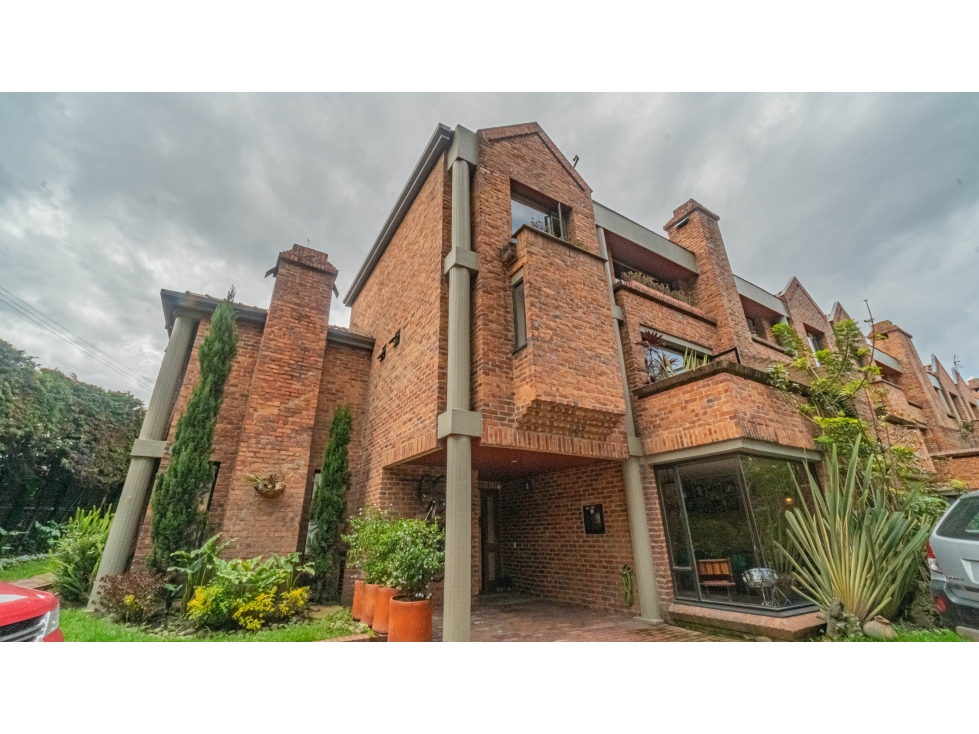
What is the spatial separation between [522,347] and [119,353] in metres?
9.60

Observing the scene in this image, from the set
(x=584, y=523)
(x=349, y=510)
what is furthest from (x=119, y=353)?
(x=584, y=523)

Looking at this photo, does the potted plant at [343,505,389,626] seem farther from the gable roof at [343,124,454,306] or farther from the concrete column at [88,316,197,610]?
the gable roof at [343,124,454,306]

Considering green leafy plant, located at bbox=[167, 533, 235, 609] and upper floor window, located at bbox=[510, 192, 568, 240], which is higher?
upper floor window, located at bbox=[510, 192, 568, 240]

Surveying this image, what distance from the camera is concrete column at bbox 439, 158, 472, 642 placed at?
4793 millimetres

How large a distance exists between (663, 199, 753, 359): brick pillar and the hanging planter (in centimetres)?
980

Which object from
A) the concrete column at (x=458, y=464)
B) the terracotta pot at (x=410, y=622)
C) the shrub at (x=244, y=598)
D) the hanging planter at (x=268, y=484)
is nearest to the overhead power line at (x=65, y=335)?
the hanging planter at (x=268, y=484)

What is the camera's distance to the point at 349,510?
25.2ft

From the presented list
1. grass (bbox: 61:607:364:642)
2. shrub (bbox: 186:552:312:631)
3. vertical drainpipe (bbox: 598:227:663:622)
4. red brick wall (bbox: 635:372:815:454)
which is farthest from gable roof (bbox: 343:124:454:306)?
grass (bbox: 61:607:364:642)

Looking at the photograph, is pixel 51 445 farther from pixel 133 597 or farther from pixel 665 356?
pixel 665 356

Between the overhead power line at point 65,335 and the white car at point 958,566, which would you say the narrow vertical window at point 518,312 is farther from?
the overhead power line at point 65,335

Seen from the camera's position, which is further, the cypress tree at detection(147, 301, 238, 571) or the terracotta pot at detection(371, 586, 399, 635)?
the cypress tree at detection(147, 301, 238, 571)

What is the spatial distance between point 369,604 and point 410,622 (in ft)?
3.76

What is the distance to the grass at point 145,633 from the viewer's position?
4587 millimetres

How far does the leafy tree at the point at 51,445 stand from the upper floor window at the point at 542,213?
13648 mm
